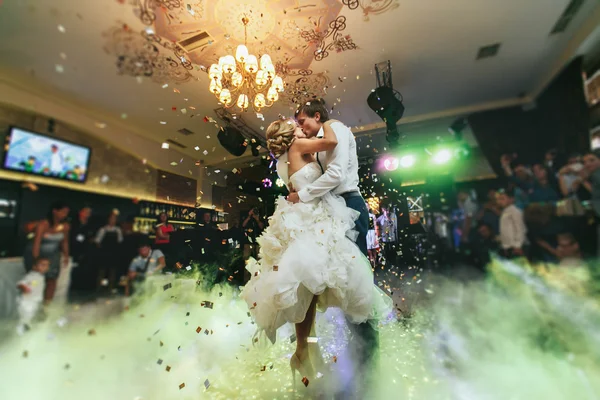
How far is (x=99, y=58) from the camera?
3.08 feet

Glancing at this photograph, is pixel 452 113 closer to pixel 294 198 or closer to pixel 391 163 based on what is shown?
pixel 391 163

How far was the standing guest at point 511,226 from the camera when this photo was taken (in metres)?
1.07

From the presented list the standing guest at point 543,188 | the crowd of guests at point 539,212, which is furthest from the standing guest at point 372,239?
the standing guest at point 543,188

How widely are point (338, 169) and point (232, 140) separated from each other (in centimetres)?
61

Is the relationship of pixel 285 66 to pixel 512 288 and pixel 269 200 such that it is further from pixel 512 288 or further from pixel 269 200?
pixel 512 288

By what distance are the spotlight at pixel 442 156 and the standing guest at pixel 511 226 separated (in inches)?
9.5

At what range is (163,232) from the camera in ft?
3.94

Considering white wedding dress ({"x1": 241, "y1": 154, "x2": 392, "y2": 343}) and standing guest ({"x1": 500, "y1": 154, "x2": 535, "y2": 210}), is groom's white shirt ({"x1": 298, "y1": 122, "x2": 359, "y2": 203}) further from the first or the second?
standing guest ({"x1": 500, "y1": 154, "x2": 535, "y2": 210})

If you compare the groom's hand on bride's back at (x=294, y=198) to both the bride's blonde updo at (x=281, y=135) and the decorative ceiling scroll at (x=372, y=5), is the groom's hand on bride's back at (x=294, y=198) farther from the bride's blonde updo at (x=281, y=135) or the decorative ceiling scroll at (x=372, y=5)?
the decorative ceiling scroll at (x=372, y=5)

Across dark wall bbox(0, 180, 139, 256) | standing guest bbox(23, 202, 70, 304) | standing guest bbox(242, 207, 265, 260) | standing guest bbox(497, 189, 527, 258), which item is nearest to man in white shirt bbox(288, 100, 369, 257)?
standing guest bbox(242, 207, 265, 260)

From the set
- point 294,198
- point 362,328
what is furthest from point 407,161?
point 362,328

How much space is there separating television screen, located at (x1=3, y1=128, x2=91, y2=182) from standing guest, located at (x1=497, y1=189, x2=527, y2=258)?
5.31 ft

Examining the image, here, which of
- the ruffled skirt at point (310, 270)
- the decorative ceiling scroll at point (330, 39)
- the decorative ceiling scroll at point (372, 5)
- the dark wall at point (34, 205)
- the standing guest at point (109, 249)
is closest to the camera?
the dark wall at point (34, 205)

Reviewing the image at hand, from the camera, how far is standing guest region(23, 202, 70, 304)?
90cm
